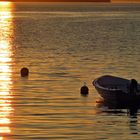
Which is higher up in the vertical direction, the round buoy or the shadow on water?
the shadow on water

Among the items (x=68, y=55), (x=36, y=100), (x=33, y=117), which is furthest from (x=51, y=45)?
(x=33, y=117)

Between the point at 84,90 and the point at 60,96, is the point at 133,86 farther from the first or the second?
the point at 60,96

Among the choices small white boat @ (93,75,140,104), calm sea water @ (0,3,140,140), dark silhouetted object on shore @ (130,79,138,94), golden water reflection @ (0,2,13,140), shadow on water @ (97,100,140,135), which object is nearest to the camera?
calm sea water @ (0,3,140,140)

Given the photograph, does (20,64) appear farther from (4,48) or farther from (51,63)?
(4,48)

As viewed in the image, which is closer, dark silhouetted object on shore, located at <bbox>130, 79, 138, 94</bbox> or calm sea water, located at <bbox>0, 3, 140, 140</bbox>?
calm sea water, located at <bbox>0, 3, 140, 140</bbox>

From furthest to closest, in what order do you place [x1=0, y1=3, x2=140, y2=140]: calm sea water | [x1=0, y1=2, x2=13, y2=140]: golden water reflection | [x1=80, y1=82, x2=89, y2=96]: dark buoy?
1. [x1=80, y1=82, x2=89, y2=96]: dark buoy
2. [x1=0, y1=2, x2=13, y2=140]: golden water reflection
3. [x1=0, y1=3, x2=140, y2=140]: calm sea water

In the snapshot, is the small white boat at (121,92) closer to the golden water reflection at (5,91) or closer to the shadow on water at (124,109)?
the shadow on water at (124,109)

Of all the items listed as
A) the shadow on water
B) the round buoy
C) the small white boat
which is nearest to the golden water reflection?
the round buoy

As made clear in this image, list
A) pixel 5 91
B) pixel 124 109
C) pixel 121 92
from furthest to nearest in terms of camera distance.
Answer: pixel 5 91, pixel 121 92, pixel 124 109

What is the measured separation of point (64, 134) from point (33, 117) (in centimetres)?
590

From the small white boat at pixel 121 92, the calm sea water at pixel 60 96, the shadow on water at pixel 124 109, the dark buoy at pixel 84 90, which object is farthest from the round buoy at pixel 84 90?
the shadow on water at pixel 124 109

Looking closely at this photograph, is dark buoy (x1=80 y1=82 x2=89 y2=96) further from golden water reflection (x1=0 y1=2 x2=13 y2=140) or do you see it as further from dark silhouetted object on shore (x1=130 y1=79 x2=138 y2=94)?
dark silhouetted object on shore (x1=130 y1=79 x2=138 y2=94)

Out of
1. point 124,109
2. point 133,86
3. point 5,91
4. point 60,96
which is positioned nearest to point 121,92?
point 133,86

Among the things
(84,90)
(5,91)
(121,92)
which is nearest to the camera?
(121,92)
